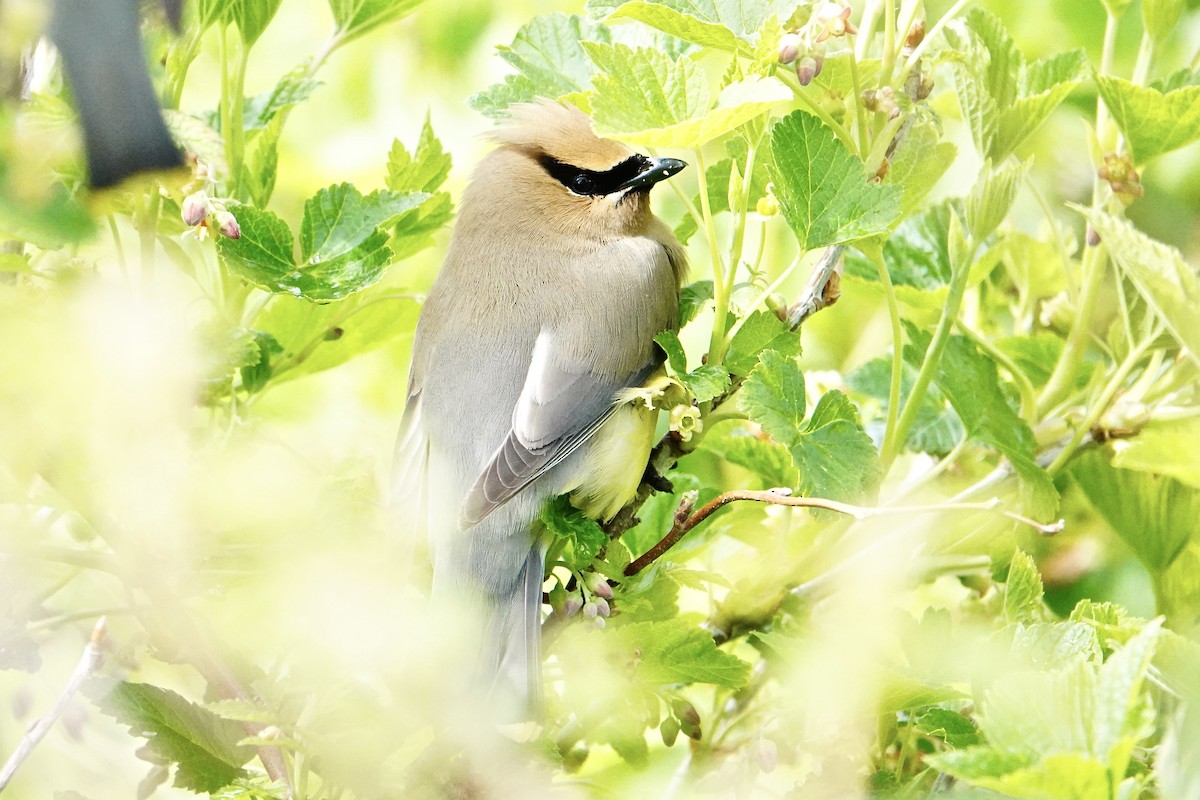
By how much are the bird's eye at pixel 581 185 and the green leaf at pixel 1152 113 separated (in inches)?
38.9

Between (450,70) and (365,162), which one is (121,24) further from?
(450,70)

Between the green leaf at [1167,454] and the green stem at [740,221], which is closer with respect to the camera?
the green leaf at [1167,454]

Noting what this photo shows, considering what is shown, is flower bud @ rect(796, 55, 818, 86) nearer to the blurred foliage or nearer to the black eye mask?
the blurred foliage

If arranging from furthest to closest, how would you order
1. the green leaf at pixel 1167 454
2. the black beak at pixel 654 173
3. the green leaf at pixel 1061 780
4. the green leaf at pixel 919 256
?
the black beak at pixel 654 173 < the green leaf at pixel 919 256 < the green leaf at pixel 1167 454 < the green leaf at pixel 1061 780

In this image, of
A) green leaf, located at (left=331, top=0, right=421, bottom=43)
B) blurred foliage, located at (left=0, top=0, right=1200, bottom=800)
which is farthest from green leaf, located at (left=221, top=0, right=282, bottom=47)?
green leaf, located at (left=331, top=0, right=421, bottom=43)

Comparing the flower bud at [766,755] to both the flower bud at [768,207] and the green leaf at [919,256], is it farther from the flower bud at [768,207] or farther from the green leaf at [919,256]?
the green leaf at [919,256]

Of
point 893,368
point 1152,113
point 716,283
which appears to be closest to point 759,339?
point 716,283

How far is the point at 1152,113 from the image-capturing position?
5.57 ft

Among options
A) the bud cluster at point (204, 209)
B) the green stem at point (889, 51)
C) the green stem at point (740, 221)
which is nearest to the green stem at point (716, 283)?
the green stem at point (740, 221)

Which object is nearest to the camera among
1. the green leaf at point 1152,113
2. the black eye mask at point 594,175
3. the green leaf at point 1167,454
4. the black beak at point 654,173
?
the green leaf at point 1167,454

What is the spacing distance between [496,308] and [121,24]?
1.02 m

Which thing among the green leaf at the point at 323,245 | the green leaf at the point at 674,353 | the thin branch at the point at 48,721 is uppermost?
the green leaf at the point at 323,245

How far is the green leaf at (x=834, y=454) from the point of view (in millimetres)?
1509

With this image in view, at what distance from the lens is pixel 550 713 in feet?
5.54
